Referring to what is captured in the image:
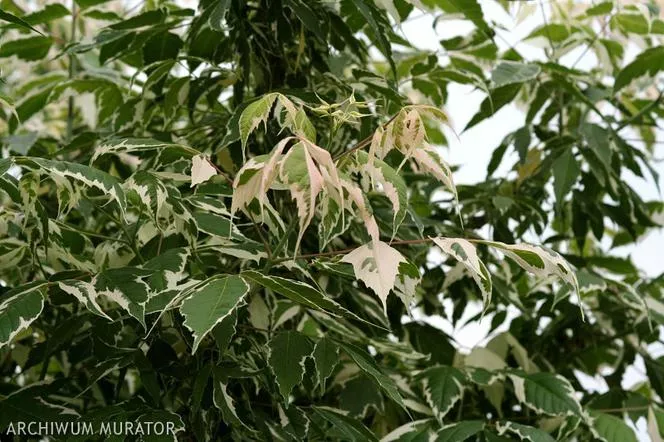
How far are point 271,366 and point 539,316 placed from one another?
0.61 metres

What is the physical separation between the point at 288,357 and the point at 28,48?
0.69 metres

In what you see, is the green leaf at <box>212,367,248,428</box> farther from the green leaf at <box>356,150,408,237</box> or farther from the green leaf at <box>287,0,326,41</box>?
the green leaf at <box>287,0,326,41</box>

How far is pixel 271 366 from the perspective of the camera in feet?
2.47

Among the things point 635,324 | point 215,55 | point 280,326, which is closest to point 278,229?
point 280,326

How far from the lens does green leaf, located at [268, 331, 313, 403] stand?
745 millimetres

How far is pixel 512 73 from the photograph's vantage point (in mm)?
1088

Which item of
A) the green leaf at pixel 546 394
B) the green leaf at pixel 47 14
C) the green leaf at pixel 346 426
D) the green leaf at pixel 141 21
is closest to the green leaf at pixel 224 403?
the green leaf at pixel 346 426

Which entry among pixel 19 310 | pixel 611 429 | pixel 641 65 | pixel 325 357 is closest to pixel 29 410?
pixel 19 310

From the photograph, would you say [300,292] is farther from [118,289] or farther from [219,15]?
[219,15]

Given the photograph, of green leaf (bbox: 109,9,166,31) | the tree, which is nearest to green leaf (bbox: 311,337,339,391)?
the tree

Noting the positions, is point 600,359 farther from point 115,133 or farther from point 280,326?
point 115,133

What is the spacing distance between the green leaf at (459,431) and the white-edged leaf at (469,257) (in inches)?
11.2

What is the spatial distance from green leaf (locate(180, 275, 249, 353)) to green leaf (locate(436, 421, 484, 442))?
345 mm

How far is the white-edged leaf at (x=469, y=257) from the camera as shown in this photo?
60 centimetres
